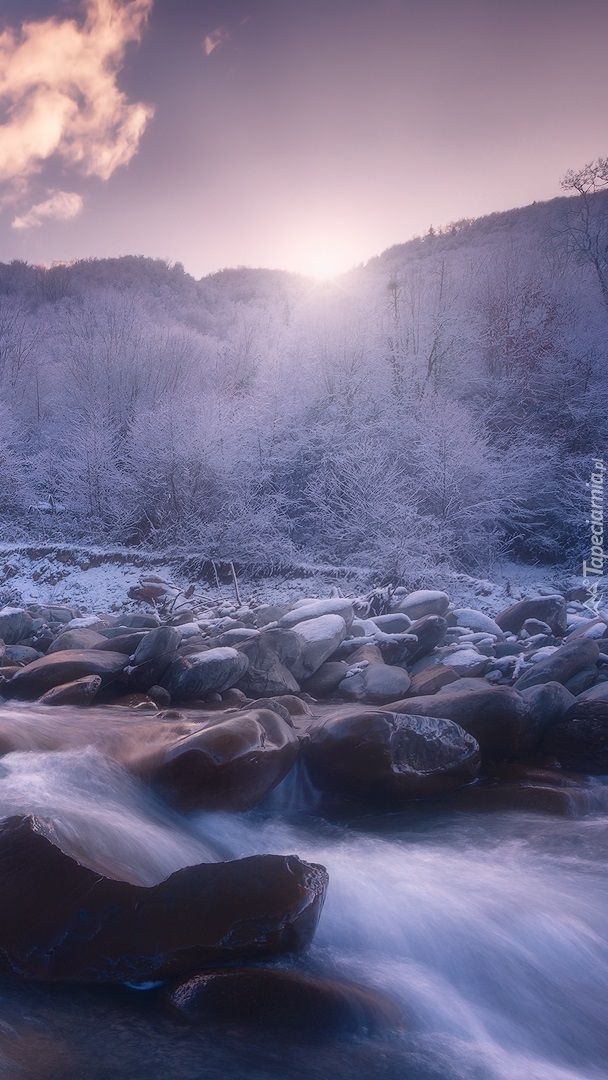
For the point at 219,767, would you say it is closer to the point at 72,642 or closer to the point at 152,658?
the point at 152,658

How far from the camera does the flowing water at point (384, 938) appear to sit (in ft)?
8.19

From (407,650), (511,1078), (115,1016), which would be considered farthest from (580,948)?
(407,650)

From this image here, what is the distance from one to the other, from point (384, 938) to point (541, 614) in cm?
788

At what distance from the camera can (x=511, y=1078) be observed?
8.55ft

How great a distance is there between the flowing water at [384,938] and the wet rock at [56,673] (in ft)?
6.69

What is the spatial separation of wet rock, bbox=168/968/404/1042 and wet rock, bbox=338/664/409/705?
525 centimetres

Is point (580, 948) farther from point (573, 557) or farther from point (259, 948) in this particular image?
point (573, 557)

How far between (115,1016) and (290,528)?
1466cm

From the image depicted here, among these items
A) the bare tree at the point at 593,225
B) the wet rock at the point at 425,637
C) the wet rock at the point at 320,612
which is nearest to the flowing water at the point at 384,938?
the wet rock at the point at 425,637

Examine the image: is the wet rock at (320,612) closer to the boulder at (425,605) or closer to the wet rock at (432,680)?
the boulder at (425,605)

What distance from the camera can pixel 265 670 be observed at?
8.38 m

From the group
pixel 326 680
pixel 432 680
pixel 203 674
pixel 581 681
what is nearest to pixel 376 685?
pixel 432 680

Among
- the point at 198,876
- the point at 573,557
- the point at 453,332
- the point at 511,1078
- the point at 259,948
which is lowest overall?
the point at 573,557

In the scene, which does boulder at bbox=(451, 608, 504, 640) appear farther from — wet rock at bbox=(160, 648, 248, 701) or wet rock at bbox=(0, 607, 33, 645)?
wet rock at bbox=(0, 607, 33, 645)
